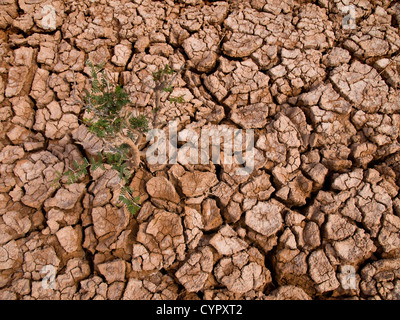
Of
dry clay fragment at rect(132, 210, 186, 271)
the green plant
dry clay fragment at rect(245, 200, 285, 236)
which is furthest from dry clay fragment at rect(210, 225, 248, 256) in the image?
the green plant

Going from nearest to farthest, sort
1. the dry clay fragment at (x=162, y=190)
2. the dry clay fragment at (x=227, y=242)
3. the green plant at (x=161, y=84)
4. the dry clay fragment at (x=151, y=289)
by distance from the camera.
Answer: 1. the green plant at (x=161, y=84)
2. the dry clay fragment at (x=151, y=289)
3. the dry clay fragment at (x=227, y=242)
4. the dry clay fragment at (x=162, y=190)

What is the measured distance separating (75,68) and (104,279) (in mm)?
2137

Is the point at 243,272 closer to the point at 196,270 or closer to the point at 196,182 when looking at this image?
the point at 196,270

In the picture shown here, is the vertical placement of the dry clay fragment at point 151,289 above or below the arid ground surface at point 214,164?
Result: below

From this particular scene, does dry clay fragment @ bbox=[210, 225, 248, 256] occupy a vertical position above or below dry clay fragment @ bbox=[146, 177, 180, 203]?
below

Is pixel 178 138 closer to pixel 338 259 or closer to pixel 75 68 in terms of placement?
pixel 75 68

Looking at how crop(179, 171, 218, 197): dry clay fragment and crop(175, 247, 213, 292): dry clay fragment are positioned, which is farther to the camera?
crop(179, 171, 218, 197): dry clay fragment

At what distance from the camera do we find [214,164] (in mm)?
2611

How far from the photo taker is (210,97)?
2.86 meters

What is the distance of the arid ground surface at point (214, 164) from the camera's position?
229 cm

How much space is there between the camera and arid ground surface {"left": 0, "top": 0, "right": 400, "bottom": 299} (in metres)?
2.29

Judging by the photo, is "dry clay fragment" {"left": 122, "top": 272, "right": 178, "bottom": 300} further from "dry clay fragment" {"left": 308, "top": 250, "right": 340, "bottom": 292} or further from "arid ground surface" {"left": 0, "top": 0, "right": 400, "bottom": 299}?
"dry clay fragment" {"left": 308, "top": 250, "right": 340, "bottom": 292}

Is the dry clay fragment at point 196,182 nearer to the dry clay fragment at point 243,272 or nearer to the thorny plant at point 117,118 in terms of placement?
the thorny plant at point 117,118

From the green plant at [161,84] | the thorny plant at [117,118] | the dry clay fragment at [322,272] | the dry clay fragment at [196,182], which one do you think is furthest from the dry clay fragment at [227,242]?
the green plant at [161,84]
